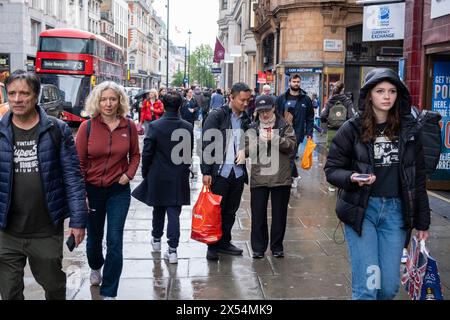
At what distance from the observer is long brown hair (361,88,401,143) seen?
385 centimetres

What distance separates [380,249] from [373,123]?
0.82 meters

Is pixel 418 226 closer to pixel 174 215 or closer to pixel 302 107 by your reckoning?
pixel 174 215

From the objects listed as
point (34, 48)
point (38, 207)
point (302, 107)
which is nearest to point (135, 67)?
point (34, 48)

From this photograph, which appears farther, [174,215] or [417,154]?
[174,215]

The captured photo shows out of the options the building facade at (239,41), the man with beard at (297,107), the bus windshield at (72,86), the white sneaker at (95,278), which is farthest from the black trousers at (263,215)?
the building facade at (239,41)

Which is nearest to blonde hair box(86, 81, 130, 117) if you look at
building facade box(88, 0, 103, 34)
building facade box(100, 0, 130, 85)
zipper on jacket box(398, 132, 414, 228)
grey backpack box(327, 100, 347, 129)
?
zipper on jacket box(398, 132, 414, 228)

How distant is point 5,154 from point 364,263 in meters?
2.36

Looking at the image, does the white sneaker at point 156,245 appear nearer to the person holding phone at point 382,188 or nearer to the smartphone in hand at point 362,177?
the person holding phone at point 382,188

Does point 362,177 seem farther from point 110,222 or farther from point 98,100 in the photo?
point 98,100

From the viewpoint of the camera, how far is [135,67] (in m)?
98.3

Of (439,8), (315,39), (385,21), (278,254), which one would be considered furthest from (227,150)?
(315,39)

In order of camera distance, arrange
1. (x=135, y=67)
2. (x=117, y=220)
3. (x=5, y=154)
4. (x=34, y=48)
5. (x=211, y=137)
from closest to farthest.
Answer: (x=5, y=154) → (x=117, y=220) → (x=211, y=137) → (x=34, y=48) → (x=135, y=67)

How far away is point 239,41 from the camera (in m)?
60.1

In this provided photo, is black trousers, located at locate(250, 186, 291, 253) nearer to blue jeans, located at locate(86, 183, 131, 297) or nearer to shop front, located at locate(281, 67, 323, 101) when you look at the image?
blue jeans, located at locate(86, 183, 131, 297)
